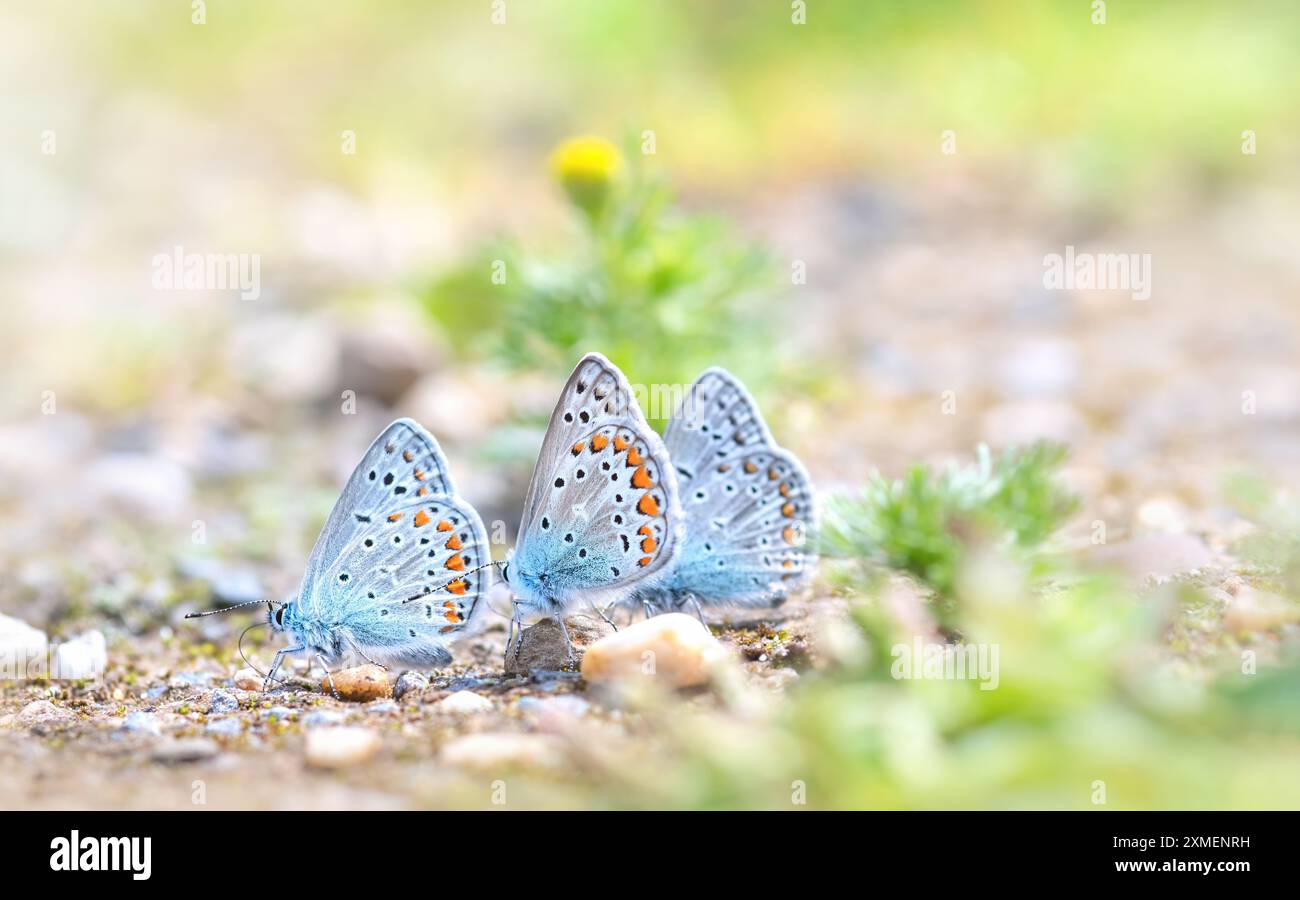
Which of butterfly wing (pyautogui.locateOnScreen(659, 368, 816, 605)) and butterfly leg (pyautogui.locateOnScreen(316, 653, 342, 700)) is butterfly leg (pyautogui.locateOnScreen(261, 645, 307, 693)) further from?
butterfly wing (pyautogui.locateOnScreen(659, 368, 816, 605))

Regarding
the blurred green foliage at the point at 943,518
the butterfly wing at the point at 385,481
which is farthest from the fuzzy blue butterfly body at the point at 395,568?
the blurred green foliage at the point at 943,518

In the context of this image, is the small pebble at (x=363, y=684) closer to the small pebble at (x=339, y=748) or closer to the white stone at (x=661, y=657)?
the small pebble at (x=339, y=748)

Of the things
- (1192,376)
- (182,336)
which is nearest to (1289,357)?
(1192,376)

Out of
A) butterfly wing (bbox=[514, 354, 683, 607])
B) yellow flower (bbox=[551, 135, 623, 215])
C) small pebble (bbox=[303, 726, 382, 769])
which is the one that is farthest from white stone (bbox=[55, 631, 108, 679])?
yellow flower (bbox=[551, 135, 623, 215])

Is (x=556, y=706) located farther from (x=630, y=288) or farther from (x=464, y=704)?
(x=630, y=288)

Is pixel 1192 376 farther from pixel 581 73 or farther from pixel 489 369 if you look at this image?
pixel 581 73

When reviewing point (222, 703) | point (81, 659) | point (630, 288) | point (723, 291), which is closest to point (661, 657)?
point (222, 703)
